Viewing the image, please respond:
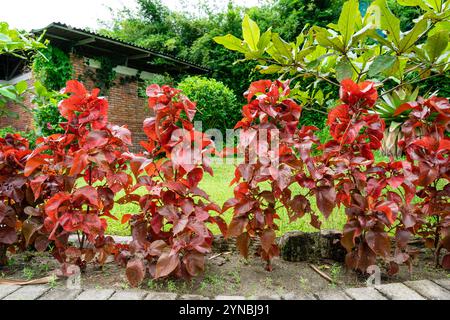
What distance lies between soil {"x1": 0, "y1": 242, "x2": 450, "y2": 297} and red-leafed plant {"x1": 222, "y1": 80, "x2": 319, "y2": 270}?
0.14 metres

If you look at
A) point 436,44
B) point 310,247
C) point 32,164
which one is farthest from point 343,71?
point 32,164

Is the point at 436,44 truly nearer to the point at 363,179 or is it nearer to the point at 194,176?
the point at 363,179

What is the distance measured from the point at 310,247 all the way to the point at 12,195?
1276mm

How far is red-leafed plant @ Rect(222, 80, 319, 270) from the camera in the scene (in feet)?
4.04

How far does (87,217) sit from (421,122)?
1310mm

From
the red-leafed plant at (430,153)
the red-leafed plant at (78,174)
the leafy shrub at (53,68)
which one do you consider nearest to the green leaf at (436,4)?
the red-leafed plant at (430,153)

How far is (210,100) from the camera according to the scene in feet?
29.1

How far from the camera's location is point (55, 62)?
27.6 ft

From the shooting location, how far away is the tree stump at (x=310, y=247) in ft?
5.16

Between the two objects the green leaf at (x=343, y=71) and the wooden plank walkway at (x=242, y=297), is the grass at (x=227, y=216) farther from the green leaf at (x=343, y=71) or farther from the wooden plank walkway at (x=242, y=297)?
the green leaf at (x=343, y=71)

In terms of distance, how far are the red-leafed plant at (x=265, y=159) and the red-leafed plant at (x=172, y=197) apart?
0.12 metres

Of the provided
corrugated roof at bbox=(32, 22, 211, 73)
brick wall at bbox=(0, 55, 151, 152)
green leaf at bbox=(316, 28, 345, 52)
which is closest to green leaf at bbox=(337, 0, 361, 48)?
green leaf at bbox=(316, 28, 345, 52)
